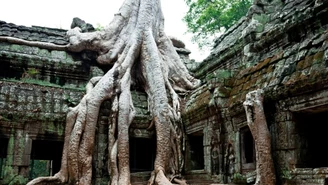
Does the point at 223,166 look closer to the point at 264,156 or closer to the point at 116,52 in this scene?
the point at 264,156

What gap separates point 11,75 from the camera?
359 inches

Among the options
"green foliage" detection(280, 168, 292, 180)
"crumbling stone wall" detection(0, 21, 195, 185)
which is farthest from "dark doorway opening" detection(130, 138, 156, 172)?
"green foliage" detection(280, 168, 292, 180)

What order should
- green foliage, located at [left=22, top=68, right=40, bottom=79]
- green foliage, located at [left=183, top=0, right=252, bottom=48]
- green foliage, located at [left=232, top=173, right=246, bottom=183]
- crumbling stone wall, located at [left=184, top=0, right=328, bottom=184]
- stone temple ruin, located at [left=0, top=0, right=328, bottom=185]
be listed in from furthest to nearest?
1. green foliage, located at [left=183, top=0, right=252, bottom=48]
2. green foliage, located at [left=22, top=68, right=40, bottom=79]
3. green foliage, located at [left=232, top=173, right=246, bottom=183]
4. stone temple ruin, located at [left=0, top=0, right=328, bottom=185]
5. crumbling stone wall, located at [left=184, top=0, right=328, bottom=184]

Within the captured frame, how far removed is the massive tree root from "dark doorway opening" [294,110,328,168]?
3.02 m

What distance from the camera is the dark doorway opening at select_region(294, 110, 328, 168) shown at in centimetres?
483

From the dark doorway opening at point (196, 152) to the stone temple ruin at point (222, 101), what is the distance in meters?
0.02

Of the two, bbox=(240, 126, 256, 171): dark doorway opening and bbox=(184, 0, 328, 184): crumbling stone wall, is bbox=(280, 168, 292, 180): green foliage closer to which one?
bbox=(184, 0, 328, 184): crumbling stone wall

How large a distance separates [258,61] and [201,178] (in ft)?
8.41

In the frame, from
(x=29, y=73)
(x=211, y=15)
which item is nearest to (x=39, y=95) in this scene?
(x=29, y=73)

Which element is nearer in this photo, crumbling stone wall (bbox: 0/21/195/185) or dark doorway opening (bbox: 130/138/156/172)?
crumbling stone wall (bbox: 0/21/195/185)

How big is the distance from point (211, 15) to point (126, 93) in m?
A: 10.4

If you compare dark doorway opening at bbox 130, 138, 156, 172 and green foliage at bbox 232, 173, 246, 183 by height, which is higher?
dark doorway opening at bbox 130, 138, 156, 172

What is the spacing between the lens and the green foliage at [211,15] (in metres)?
17.1

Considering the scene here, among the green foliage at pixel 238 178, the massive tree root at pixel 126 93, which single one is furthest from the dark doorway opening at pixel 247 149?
the massive tree root at pixel 126 93
